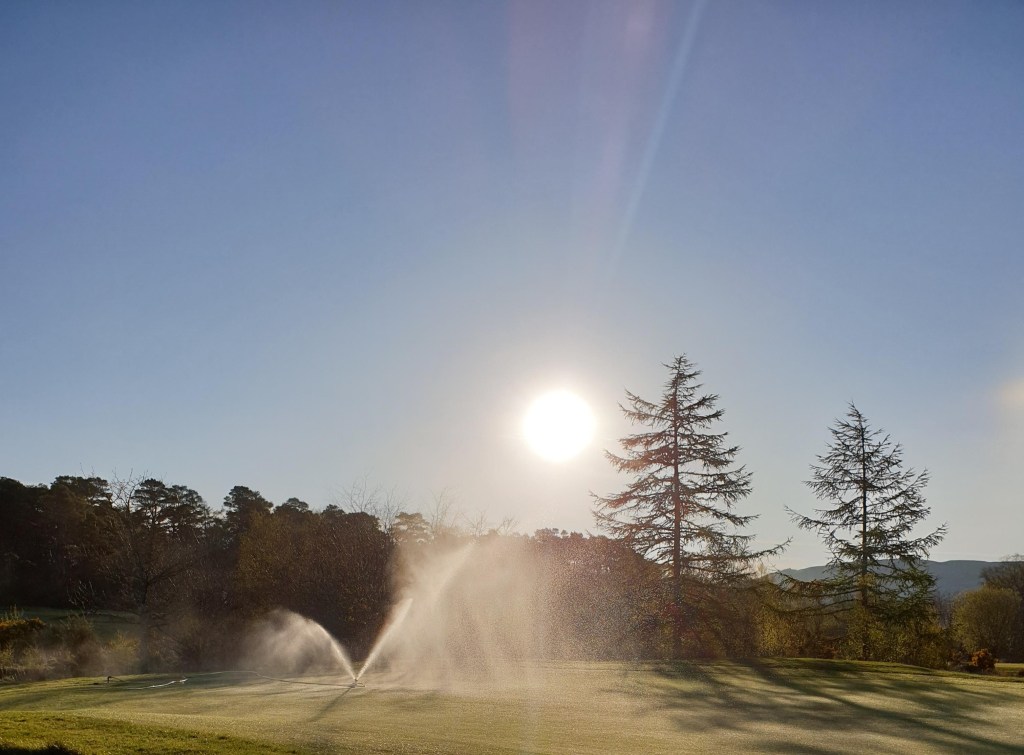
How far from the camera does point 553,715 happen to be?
14891 millimetres

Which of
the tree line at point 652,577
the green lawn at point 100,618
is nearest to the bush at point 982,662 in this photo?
the tree line at point 652,577

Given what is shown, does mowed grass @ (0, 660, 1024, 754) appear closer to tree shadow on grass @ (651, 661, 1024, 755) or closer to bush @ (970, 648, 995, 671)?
tree shadow on grass @ (651, 661, 1024, 755)

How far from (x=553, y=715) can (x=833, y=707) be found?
6482mm

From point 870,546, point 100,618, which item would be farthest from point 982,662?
point 100,618

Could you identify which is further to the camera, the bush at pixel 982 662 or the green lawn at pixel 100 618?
the green lawn at pixel 100 618

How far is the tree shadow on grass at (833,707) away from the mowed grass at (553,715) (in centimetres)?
5

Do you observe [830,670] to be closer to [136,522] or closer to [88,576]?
[136,522]

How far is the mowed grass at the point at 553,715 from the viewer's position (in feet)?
38.9

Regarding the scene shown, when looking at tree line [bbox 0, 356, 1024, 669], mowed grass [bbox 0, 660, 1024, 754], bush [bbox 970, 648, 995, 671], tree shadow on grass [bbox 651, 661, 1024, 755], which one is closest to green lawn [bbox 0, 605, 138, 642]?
tree line [bbox 0, 356, 1024, 669]

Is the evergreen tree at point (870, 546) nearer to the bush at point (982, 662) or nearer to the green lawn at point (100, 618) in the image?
the bush at point (982, 662)

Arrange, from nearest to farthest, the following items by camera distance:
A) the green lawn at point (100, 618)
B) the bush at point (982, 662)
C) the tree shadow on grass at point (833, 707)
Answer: the tree shadow on grass at point (833, 707), the bush at point (982, 662), the green lawn at point (100, 618)

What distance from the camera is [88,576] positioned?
64.0 meters

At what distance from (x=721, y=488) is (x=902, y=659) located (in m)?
10.8

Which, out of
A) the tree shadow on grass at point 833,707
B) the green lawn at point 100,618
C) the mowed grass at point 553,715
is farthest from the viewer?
the green lawn at point 100,618
